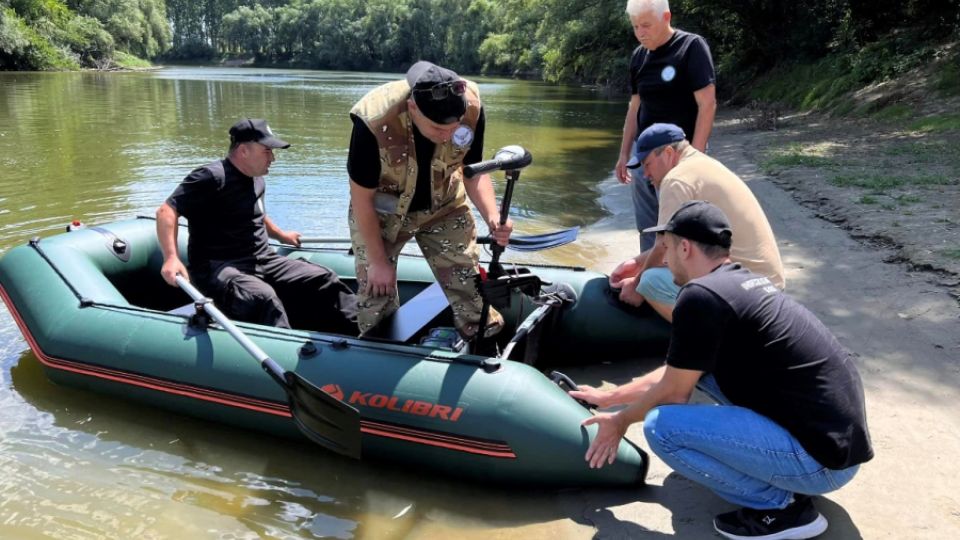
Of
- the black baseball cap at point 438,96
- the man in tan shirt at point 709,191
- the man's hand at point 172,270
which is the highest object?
the black baseball cap at point 438,96

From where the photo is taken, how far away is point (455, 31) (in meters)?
57.2

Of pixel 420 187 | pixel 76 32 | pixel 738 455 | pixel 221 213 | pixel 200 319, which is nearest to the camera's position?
pixel 738 455

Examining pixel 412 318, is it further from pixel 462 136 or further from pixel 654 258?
pixel 654 258

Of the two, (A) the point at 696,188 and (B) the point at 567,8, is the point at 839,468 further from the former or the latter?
(B) the point at 567,8

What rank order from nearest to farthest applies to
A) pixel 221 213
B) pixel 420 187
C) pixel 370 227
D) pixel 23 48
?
pixel 370 227, pixel 420 187, pixel 221 213, pixel 23 48

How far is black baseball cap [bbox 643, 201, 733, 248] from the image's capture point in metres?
2.19

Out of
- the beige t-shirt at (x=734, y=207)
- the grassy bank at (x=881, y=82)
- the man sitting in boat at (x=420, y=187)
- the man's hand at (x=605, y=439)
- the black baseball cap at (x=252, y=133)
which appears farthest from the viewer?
the grassy bank at (x=881, y=82)

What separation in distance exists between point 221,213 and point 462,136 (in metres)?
1.57

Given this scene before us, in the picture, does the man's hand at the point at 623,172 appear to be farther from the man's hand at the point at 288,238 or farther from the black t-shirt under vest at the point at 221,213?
the black t-shirt under vest at the point at 221,213

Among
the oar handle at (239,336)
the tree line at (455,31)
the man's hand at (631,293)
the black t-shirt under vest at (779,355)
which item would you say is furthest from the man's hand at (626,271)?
the tree line at (455,31)

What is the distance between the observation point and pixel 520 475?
273cm

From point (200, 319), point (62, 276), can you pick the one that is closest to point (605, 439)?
point (200, 319)

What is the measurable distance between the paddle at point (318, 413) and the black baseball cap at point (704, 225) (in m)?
1.31

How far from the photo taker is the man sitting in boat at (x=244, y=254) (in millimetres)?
3529
